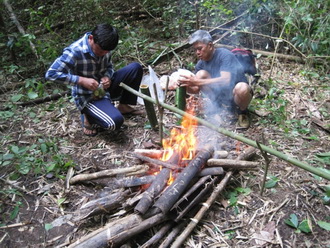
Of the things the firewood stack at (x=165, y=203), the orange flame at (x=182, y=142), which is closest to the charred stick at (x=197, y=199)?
the firewood stack at (x=165, y=203)

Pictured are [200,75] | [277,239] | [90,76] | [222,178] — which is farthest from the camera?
[200,75]

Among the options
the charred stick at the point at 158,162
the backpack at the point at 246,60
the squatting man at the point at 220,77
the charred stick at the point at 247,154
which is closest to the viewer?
the charred stick at the point at 158,162

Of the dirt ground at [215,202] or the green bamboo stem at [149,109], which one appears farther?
the green bamboo stem at [149,109]

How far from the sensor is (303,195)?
9.54 feet

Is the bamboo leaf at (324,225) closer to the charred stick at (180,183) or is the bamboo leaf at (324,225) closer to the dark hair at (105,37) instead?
the charred stick at (180,183)

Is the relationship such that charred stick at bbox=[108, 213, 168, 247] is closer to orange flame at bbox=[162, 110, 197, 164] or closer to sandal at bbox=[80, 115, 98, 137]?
orange flame at bbox=[162, 110, 197, 164]

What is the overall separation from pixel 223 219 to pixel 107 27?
278 cm

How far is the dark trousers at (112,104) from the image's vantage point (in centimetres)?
386

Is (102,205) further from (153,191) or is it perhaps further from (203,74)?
(203,74)

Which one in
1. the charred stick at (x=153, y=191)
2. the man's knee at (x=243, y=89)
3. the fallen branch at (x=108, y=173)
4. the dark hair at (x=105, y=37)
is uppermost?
the dark hair at (x=105, y=37)

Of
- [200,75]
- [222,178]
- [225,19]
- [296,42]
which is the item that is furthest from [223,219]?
[225,19]

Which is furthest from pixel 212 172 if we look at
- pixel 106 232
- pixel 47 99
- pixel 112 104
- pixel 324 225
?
pixel 47 99

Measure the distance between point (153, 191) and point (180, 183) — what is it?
0.29 metres

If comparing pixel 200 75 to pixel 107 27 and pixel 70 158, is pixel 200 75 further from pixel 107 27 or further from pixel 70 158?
pixel 70 158
